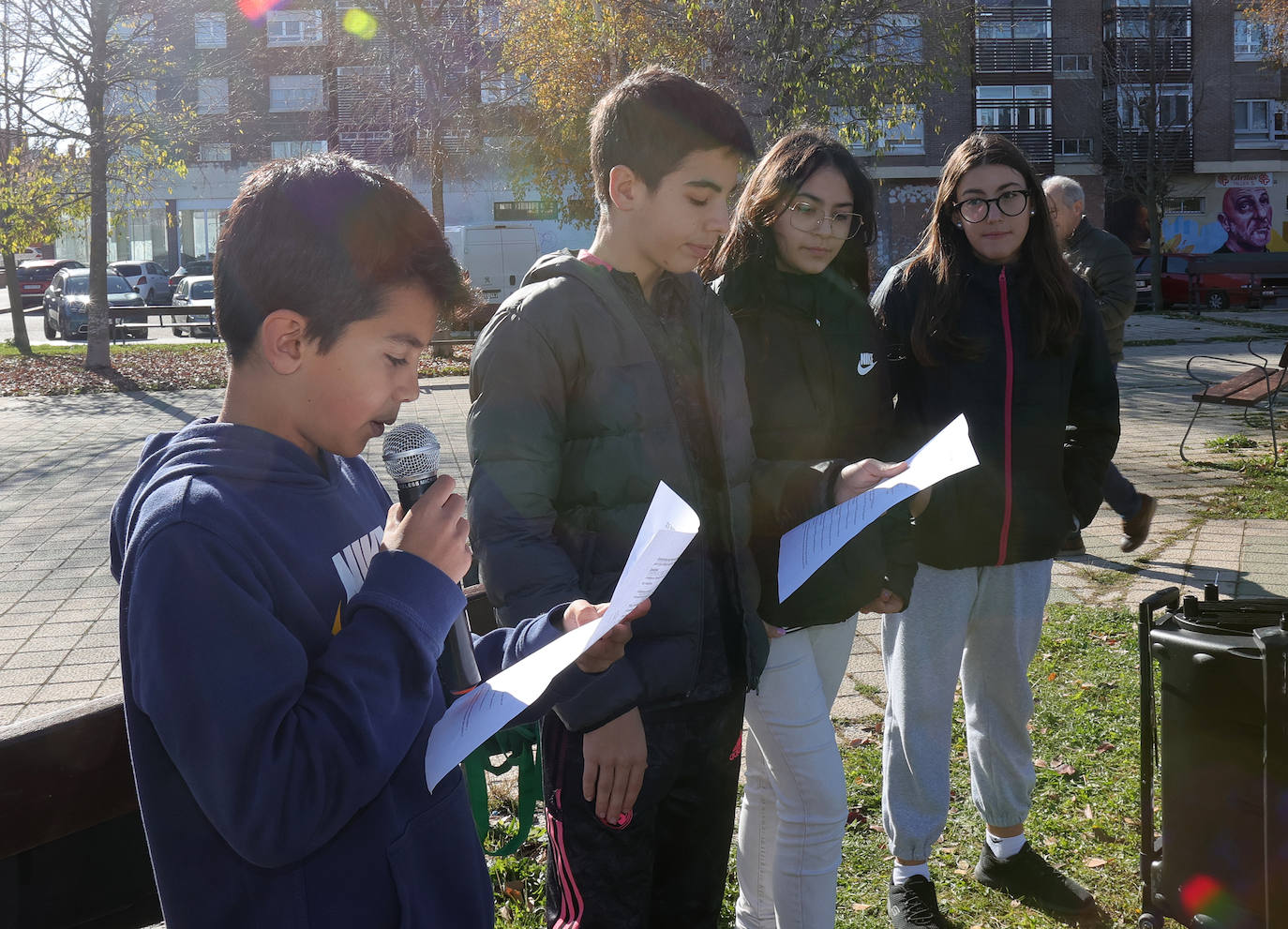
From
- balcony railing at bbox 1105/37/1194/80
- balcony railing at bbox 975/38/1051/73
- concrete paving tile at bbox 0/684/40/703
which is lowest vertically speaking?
concrete paving tile at bbox 0/684/40/703

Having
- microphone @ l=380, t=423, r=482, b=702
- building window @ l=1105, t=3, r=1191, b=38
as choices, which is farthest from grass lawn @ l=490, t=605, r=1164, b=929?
building window @ l=1105, t=3, r=1191, b=38

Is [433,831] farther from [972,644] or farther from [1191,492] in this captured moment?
[1191,492]

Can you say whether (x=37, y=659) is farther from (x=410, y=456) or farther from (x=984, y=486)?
(x=410, y=456)

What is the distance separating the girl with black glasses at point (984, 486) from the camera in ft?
10.3

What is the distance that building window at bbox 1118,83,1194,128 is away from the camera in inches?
1479

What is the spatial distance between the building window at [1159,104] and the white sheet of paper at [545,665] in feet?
130

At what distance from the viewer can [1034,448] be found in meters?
3.16

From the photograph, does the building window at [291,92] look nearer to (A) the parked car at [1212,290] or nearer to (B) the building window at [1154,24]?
(B) the building window at [1154,24]

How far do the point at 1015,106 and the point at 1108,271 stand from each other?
3927cm

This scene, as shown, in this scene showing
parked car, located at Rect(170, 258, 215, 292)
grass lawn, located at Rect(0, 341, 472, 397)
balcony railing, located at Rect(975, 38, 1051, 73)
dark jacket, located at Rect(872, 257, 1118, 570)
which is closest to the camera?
dark jacket, located at Rect(872, 257, 1118, 570)

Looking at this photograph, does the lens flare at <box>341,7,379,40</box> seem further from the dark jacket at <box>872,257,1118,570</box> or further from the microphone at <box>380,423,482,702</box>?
the microphone at <box>380,423,482,702</box>

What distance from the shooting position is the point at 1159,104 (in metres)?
40.4

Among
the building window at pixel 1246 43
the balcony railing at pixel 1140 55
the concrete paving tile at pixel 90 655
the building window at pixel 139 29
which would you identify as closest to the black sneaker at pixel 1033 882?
the concrete paving tile at pixel 90 655

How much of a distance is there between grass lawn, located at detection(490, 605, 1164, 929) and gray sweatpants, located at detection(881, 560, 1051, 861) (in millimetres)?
298
